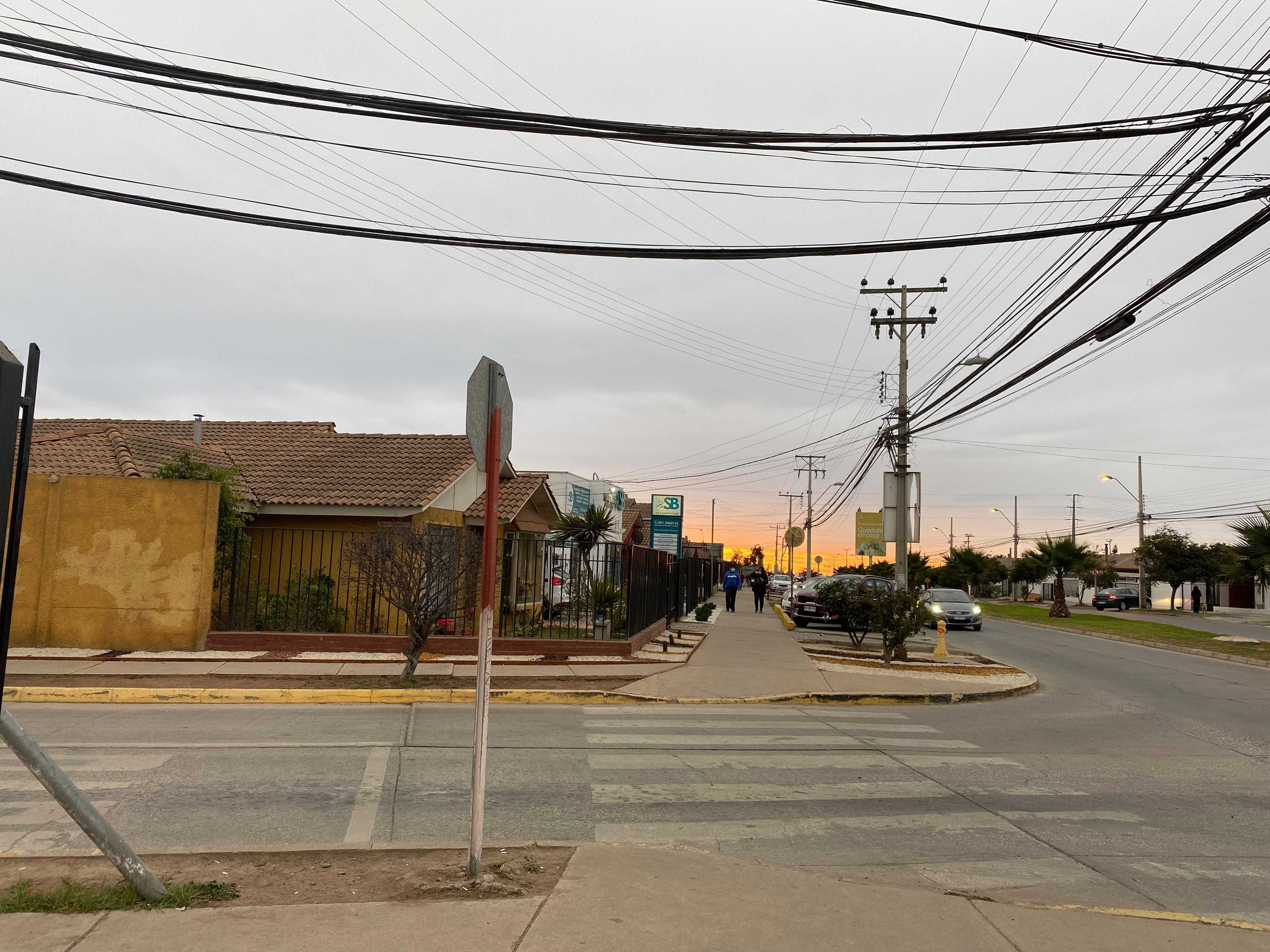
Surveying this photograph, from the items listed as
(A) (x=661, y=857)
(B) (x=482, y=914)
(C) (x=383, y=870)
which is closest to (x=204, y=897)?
(C) (x=383, y=870)

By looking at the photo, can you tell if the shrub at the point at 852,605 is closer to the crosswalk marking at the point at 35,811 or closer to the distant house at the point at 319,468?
the distant house at the point at 319,468

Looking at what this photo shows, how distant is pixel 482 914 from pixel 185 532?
13.0 meters

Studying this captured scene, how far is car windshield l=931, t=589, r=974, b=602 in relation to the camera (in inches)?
1242

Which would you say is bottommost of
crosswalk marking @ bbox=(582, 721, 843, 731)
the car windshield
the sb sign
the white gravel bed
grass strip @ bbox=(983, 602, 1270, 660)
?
crosswalk marking @ bbox=(582, 721, 843, 731)

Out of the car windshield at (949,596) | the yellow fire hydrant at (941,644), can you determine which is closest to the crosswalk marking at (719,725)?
the yellow fire hydrant at (941,644)

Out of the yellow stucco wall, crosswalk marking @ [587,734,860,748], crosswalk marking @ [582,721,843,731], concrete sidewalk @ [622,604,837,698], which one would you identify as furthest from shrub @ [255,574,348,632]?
crosswalk marking @ [587,734,860,748]

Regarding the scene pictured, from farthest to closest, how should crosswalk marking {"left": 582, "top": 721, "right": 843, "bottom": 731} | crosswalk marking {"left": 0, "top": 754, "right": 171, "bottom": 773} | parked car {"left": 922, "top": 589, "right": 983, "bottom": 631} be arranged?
1. parked car {"left": 922, "top": 589, "right": 983, "bottom": 631}
2. crosswalk marking {"left": 582, "top": 721, "right": 843, "bottom": 731}
3. crosswalk marking {"left": 0, "top": 754, "right": 171, "bottom": 773}

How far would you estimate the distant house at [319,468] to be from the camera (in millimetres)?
20094

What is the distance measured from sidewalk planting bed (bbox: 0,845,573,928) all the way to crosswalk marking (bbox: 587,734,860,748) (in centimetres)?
376

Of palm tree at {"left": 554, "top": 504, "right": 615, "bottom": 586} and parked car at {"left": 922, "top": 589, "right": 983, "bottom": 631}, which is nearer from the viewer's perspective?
palm tree at {"left": 554, "top": 504, "right": 615, "bottom": 586}

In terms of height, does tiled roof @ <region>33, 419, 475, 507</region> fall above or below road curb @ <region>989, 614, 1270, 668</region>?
above

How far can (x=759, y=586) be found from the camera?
36531mm

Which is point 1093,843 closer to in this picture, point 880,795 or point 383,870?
point 880,795

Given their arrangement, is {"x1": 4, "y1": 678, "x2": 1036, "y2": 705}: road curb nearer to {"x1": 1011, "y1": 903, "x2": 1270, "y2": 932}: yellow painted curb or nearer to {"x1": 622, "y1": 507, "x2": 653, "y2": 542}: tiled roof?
{"x1": 1011, "y1": 903, "x2": 1270, "y2": 932}: yellow painted curb
